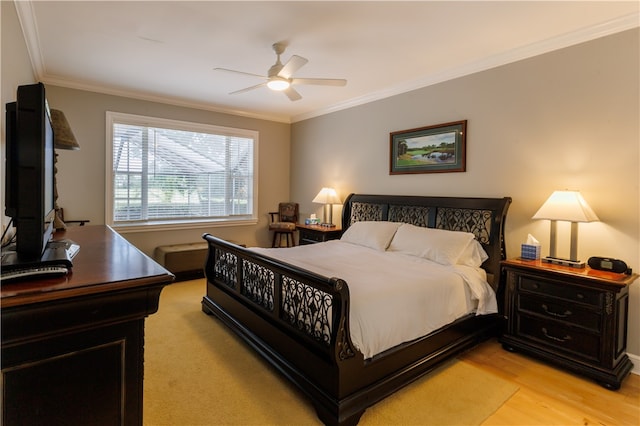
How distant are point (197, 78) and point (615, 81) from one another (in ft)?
13.8

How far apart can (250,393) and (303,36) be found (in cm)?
292

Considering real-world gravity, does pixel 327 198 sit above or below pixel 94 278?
above

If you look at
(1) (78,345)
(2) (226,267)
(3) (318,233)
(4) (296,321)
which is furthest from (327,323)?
(3) (318,233)

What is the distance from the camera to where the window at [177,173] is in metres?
4.73

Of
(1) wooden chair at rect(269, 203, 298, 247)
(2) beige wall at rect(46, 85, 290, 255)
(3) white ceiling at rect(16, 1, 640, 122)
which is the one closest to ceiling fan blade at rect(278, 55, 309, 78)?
(3) white ceiling at rect(16, 1, 640, 122)

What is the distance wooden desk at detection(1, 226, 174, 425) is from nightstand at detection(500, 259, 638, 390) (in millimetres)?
2811

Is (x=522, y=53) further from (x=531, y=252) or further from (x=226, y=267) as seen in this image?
(x=226, y=267)

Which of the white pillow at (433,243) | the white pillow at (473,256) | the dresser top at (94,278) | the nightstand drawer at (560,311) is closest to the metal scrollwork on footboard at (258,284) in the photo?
the dresser top at (94,278)

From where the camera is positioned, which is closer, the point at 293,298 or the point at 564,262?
the point at 293,298

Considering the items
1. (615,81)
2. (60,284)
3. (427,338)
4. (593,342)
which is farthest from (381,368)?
(615,81)

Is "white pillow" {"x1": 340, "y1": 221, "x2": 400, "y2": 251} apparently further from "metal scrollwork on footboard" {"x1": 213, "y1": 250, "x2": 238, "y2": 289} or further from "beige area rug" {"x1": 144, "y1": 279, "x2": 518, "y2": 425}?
"metal scrollwork on footboard" {"x1": 213, "y1": 250, "x2": 238, "y2": 289}

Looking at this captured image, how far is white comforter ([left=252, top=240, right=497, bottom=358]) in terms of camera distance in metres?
2.13

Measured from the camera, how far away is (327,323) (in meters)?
2.06

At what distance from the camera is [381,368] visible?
2.16 m
